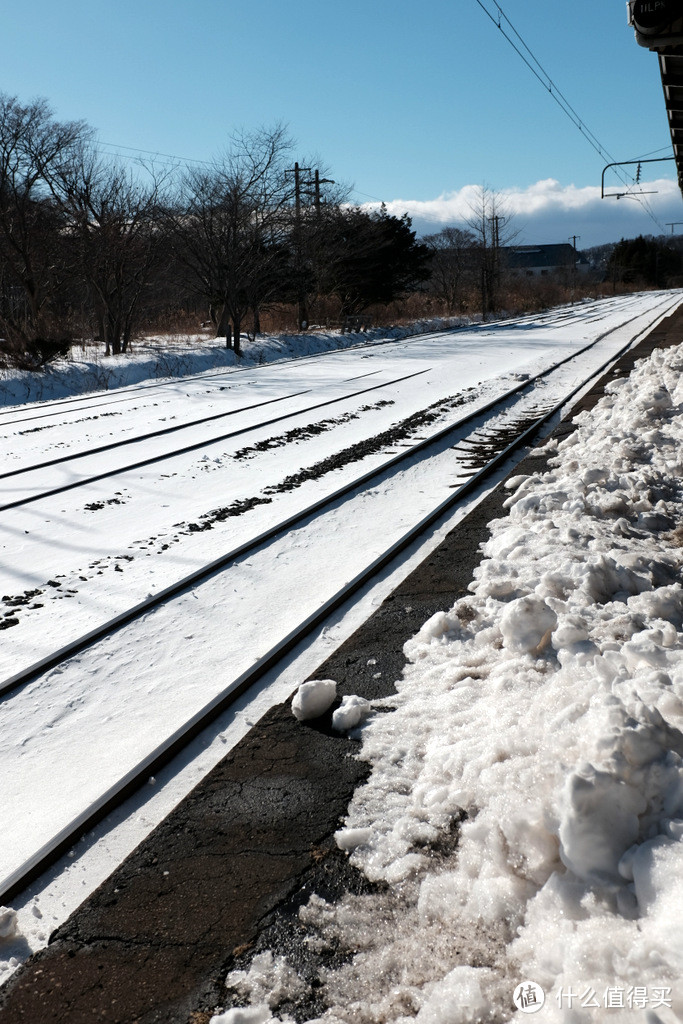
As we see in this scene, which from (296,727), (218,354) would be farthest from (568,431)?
(218,354)

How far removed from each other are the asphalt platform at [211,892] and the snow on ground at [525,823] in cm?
11

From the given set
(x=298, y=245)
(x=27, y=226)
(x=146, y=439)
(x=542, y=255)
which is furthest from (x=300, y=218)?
(x=542, y=255)

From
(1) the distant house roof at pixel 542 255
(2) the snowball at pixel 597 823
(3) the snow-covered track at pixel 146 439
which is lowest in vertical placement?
(2) the snowball at pixel 597 823

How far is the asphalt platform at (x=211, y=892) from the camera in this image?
2.41 meters

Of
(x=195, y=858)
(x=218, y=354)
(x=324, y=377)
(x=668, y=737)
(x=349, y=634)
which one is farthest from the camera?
(x=218, y=354)

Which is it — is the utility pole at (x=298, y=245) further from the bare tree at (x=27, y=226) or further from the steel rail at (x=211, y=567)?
the steel rail at (x=211, y=567)

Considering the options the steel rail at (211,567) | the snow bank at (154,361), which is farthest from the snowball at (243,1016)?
the snow bank at (154,361)

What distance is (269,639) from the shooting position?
4793mm

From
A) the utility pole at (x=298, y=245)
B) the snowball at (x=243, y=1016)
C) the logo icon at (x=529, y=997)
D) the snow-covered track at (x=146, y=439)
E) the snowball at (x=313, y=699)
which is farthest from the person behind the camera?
the utility pole at (x=298, y=245)

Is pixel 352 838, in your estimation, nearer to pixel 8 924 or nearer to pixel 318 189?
pixel 8 924

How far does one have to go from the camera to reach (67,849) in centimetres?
305

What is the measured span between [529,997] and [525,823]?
560 mm

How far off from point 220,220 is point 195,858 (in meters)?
26.2

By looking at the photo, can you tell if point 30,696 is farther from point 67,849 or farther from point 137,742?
point 67,849
